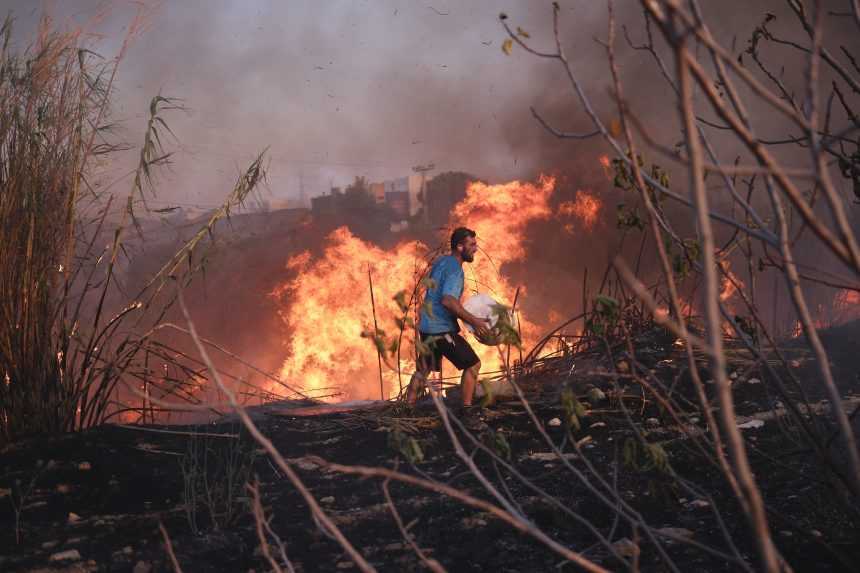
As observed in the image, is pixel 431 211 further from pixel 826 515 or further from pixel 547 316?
pixel 826 515

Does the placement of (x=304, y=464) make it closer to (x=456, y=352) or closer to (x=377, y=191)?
(x=456, y=352)

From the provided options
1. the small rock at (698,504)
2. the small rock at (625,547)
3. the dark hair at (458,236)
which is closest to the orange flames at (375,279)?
the dark hair at (458,236)

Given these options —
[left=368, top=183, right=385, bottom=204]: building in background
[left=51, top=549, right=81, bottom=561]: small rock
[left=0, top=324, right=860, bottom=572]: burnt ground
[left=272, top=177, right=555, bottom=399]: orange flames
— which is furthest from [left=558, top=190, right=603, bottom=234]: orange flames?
[left=51, top=549, right=81, bottom=561]: small rock

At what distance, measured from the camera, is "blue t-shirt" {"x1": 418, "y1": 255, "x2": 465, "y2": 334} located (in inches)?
233

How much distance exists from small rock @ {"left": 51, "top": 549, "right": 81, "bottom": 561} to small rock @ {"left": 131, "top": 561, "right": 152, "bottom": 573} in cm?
29

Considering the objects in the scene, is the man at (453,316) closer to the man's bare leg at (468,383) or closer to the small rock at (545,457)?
the man's bare leg at (468,383)

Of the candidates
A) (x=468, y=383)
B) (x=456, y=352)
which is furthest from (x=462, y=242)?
(x=468, y=383)

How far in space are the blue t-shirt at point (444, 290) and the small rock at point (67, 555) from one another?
3259 mm

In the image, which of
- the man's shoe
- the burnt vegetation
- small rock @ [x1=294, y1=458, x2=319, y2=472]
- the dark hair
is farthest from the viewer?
the dark hair

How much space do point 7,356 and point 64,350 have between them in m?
0.32

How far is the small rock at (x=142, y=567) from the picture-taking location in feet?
9.82

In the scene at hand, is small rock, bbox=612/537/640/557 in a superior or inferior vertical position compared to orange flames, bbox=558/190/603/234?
inferior

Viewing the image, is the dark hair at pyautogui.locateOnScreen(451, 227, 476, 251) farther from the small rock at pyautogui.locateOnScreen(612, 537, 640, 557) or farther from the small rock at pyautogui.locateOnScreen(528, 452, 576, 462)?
the small rock at pyautogui.locateOnScreen(612, 537, 640, 557)

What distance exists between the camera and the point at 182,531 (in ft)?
11.2
